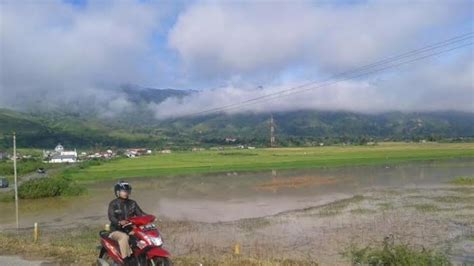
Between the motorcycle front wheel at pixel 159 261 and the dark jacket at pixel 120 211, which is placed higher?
the dark jacket at pixel 120 211

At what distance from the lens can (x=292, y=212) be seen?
30.7 meters

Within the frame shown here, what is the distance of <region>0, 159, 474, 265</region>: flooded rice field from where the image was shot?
1934 centimetres

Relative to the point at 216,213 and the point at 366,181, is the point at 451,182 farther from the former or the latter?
the point at 216,213

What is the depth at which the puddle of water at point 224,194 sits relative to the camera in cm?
3250

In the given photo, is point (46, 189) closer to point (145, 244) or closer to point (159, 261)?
point (145, 244)

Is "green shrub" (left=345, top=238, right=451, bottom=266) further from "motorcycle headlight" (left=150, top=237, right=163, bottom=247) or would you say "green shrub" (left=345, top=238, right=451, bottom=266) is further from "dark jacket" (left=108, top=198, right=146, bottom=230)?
"dark jacket" (left=108, top=198, right=146, bottom=230)

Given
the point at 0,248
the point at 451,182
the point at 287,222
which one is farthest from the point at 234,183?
the point at 0,248

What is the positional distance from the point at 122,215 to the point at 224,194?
117 ft

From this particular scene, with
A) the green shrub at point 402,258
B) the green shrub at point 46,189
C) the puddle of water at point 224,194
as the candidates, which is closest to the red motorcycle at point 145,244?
the green shrub at point 402,258

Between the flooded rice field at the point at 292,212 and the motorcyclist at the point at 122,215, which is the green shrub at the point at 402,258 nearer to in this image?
the motorcyclist at the point at 122,215

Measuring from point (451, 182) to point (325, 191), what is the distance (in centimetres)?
1284

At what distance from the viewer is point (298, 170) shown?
6850 centimetres

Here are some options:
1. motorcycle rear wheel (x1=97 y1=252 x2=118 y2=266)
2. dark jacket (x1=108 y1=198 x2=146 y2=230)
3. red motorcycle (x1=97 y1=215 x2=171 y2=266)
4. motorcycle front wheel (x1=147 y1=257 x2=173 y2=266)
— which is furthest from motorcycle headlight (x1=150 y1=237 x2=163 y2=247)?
motorcycle rear wheel (x1=97 y1=252 x2=118 y2=266)

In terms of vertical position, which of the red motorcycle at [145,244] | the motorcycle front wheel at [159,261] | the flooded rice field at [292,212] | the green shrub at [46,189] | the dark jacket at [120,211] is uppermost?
the dark jacket at [120,211]
